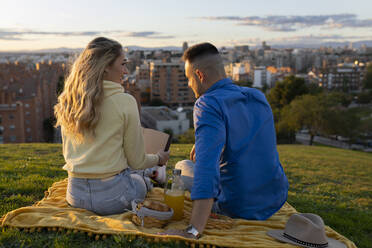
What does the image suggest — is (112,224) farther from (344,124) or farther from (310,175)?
(344,124)

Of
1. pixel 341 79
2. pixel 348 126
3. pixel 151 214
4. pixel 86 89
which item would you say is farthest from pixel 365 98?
pixel 86 89

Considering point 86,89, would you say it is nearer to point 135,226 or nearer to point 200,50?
point 200,50

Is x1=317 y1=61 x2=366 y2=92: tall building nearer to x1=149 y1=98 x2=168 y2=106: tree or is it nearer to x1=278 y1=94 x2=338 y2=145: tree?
x1=149 y1=98 x2=168 y2=106: tree

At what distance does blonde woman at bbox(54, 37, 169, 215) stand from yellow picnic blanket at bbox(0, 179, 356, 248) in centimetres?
24

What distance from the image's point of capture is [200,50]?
332 cm

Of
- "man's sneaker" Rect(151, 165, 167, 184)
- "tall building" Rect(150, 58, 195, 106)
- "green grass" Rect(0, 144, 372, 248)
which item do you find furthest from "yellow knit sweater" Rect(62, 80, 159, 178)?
"tall building" Rect(150, 58, 195, 106)

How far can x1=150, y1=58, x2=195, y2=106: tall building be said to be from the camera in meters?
82.6

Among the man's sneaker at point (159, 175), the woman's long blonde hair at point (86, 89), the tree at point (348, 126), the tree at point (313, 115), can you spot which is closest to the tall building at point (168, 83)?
the tree at point (348, 126)

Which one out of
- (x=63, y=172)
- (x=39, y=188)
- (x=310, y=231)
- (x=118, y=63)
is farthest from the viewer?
(x=63, y=172)

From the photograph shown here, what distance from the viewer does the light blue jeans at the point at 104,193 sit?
11.9 feet

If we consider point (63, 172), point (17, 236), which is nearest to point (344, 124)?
point (63, 172)

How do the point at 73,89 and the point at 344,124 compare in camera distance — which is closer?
the point at 73,89

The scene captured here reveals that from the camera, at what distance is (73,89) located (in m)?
3.51

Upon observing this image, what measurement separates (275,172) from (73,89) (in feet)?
7.16
